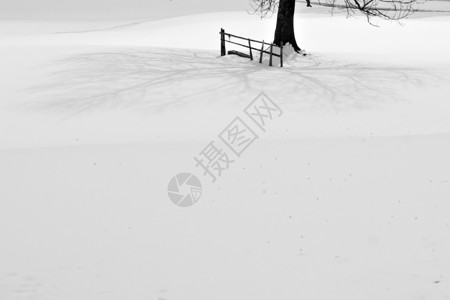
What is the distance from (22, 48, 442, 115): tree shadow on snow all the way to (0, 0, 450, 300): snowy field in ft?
0.29

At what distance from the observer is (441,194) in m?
7.36

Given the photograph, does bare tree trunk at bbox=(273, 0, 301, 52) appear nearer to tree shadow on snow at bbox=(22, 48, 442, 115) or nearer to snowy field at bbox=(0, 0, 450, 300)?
tree shadow on snow at bbox=(22, 48, 442, 115)

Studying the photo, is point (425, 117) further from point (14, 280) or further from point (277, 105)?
point (14, 280)

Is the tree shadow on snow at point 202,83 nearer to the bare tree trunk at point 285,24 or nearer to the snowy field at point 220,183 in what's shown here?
the snowy field at point 220,183

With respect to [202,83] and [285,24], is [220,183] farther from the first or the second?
[285,24]

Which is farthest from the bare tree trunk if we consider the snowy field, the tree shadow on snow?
the snowy field

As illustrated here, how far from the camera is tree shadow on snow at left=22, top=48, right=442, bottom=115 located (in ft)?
42.2

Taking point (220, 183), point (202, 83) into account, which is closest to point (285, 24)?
point (202, 83)

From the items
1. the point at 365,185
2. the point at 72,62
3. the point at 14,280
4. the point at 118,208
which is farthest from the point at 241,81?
the point at 14,280

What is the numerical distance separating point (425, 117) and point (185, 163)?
619 cm

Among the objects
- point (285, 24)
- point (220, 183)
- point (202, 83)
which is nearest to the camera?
point (220, 183)

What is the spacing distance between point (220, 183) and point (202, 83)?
7.28m

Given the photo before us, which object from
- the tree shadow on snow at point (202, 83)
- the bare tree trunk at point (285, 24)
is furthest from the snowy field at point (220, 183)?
the bare tree trunk at point (285, 24)

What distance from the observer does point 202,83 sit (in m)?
14.7
